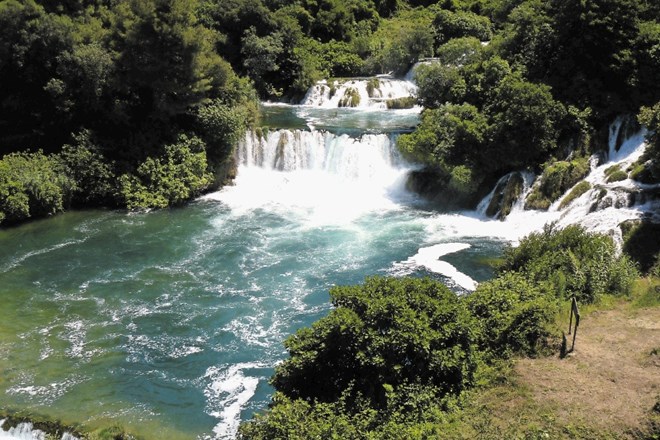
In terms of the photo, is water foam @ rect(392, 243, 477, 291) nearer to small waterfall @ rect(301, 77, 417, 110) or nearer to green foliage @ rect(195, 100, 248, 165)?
green foliage @ rect(195, 100, 248, 165)

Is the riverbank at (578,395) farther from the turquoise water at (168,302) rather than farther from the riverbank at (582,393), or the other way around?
the turquoise water at (168,302)

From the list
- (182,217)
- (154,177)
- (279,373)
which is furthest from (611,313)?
(154,177)

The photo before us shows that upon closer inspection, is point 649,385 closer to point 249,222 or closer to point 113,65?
point 249,222

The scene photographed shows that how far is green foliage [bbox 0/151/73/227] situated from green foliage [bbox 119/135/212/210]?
2.61 metres

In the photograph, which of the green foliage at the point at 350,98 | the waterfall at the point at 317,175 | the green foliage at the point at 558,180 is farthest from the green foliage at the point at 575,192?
the green foliage at the point at 350,98

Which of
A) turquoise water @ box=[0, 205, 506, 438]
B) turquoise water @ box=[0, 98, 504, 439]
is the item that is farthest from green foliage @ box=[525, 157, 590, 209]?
turquoise water @ box=[0, 205, 506, 438]

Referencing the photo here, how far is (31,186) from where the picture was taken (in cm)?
2517

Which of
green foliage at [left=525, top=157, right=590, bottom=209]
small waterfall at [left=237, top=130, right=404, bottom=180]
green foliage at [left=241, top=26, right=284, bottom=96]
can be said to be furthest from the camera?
green foliage at [left=241, top=26, right=284, bottom=96]

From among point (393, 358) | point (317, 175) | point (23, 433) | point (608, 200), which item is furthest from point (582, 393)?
point (317, 175)

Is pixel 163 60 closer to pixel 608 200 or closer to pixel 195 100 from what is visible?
pixel 195 100

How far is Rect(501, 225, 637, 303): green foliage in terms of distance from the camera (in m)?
15.1

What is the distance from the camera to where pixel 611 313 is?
1411 centimetres

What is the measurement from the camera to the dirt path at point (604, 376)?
10.0m

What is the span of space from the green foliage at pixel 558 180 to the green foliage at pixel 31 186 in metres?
20.1
